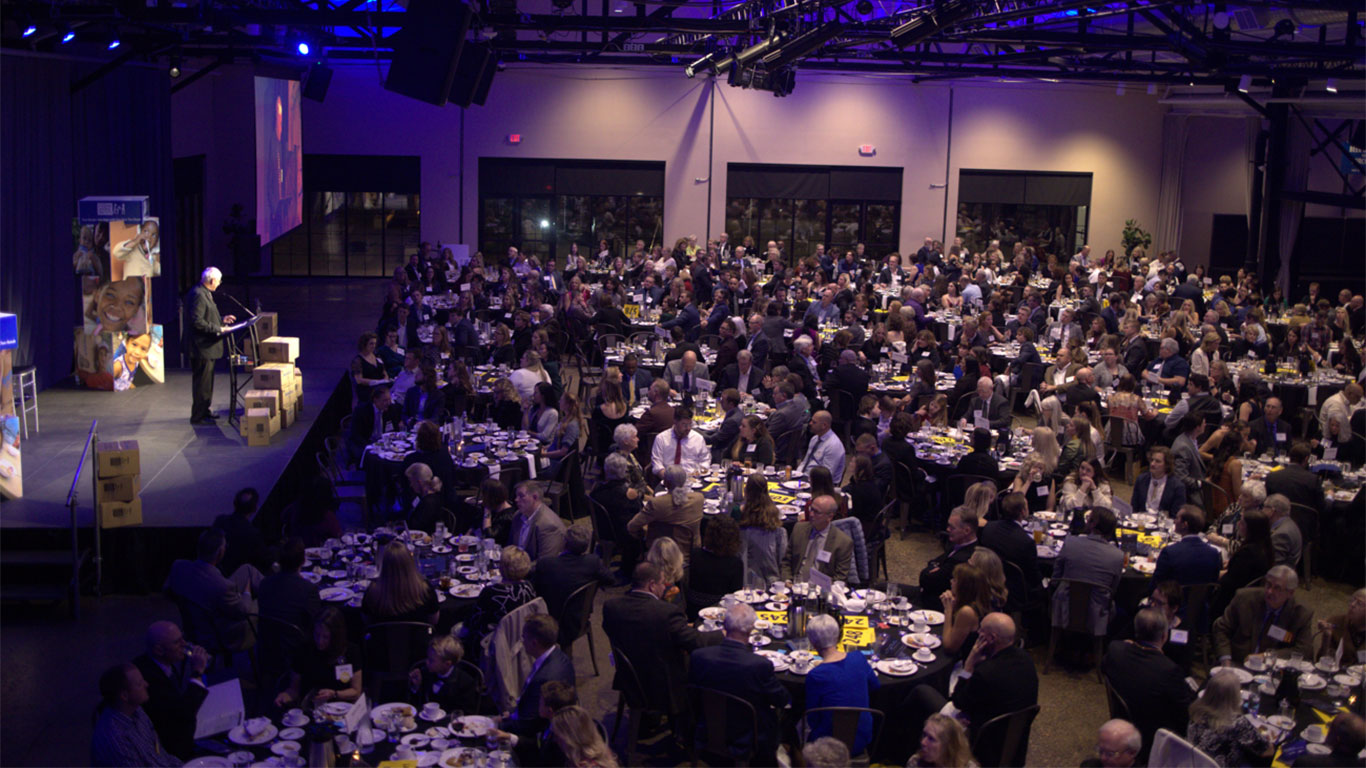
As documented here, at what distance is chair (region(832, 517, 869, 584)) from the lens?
24.8 feet

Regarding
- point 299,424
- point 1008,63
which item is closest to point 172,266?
point 299,424

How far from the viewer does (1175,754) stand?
16.6 ft

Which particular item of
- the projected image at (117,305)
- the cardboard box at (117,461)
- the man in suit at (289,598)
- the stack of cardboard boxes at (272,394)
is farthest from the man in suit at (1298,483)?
the projected image at (117,305)

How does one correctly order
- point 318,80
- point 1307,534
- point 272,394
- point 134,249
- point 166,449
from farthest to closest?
1. point 318,80
2. point 134,249
3. point 272,394
4. point 166,449
5. point 1307,534

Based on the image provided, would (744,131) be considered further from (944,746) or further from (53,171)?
(944,746)

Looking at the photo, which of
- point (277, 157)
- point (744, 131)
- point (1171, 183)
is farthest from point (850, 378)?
point (1171, 183)

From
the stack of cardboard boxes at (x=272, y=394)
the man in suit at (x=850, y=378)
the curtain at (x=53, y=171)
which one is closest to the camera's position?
the stack of cardboard boxes at (x=272, y=394)

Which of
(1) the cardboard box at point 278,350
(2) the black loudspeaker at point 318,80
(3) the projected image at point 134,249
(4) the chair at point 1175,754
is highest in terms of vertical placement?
(2) the black loudspeaker at point 318,80

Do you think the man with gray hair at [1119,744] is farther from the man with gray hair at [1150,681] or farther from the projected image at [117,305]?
the projected image at [117,305]

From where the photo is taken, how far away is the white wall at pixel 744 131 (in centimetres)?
2441

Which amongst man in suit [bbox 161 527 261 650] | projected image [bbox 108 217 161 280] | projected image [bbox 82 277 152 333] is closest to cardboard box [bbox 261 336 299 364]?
projected image [bbox 108 217 161 280]

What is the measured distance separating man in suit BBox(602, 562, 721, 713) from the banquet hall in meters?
0.02

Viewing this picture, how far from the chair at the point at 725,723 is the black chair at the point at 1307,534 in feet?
17.5

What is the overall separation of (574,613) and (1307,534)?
6001 mm
